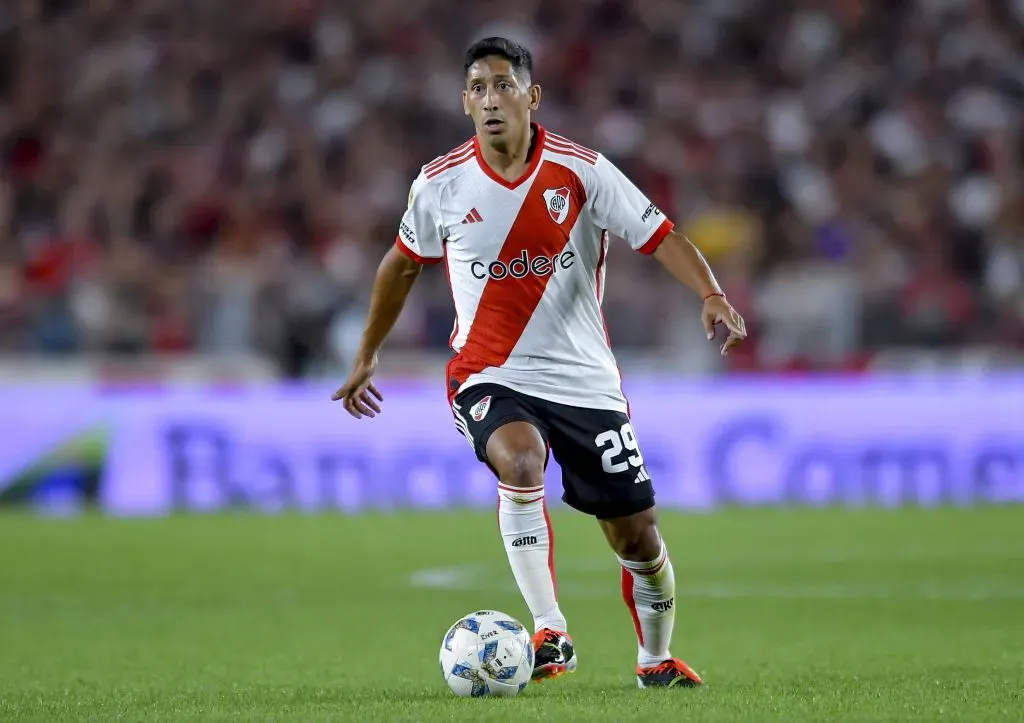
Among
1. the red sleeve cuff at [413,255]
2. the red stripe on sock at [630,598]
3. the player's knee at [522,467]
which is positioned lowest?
the red stripe on sock at [630,598]

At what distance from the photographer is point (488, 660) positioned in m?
5.18

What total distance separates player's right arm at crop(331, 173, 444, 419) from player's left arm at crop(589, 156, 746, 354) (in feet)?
1.90

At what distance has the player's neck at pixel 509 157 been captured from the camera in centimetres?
566

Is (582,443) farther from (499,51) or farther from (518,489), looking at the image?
(499,51)

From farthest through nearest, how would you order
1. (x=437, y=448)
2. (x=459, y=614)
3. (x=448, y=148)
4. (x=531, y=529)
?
(x=448, y=148) → (x=437, y=448) → (x=459, y=614) → (x=531, y=529)

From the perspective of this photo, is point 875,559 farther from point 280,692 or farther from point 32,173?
point 32,173

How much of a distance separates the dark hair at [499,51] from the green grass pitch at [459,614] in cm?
211

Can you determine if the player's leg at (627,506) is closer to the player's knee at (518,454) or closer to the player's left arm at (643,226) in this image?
the player's knee at (518,454)

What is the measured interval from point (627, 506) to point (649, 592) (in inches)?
14.0

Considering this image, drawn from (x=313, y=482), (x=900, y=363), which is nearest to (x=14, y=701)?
(x=313, y=482)

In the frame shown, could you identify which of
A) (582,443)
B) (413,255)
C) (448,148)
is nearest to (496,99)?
(413,255)

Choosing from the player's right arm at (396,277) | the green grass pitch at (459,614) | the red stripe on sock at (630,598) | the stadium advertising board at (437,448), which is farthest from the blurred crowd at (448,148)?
the red stripe on sock at (630,598)

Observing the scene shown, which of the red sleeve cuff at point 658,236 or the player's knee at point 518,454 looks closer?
the player's knee at point 518,454

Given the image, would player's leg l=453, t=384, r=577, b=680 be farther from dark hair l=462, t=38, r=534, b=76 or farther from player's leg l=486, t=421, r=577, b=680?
dark hair l=462, t=38, r=534, b=76
